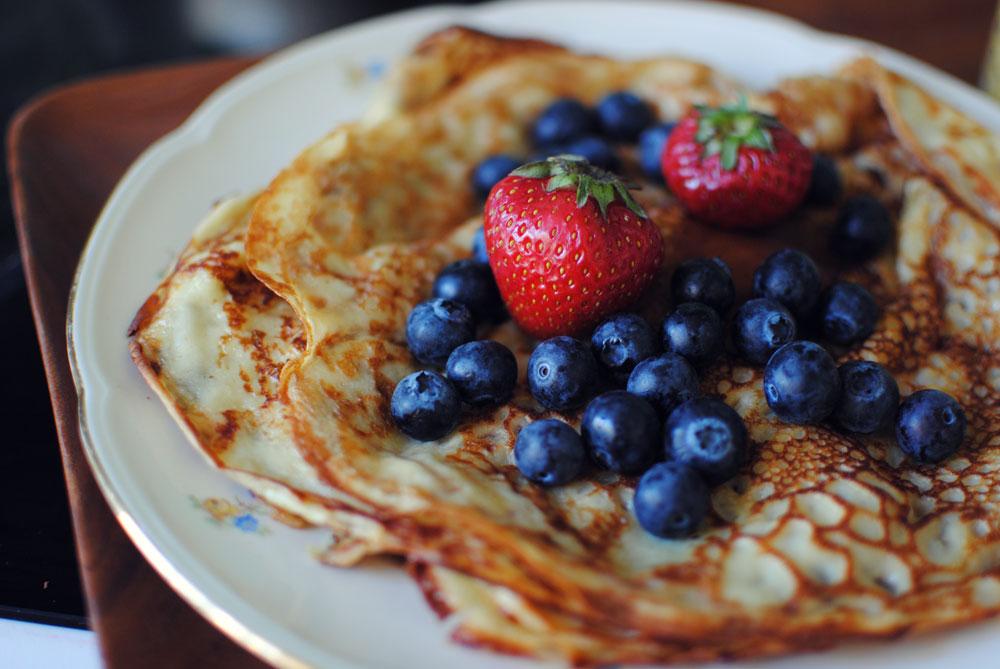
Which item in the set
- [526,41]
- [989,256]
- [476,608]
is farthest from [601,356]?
[526,41]

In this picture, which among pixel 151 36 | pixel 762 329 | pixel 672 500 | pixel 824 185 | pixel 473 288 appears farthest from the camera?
pixel 151 36

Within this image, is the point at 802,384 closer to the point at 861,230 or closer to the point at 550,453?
the point at 550,453

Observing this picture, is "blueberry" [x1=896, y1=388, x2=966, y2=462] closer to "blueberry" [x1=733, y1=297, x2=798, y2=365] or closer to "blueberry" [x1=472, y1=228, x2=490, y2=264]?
"blueberry" [x1=733, y1=297, x2=798, y2=365]

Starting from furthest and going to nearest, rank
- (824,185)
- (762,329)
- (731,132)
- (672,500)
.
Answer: (824,185)
(731,132)
(762,329)
(672,500)

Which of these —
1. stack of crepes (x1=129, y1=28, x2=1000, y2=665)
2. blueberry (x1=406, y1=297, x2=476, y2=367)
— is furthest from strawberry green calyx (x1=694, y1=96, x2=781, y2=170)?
blueberry (x1=406, y1=297, x2=476, y2=367)

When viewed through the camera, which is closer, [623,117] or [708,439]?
[708,439]

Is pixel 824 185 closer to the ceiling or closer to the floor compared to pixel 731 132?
closer to the floor

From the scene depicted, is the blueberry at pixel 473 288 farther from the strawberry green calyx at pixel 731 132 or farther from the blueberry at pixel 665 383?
the strawberry green calyx at pixel 731 132

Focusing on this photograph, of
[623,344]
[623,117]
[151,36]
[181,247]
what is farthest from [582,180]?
[151,36]
